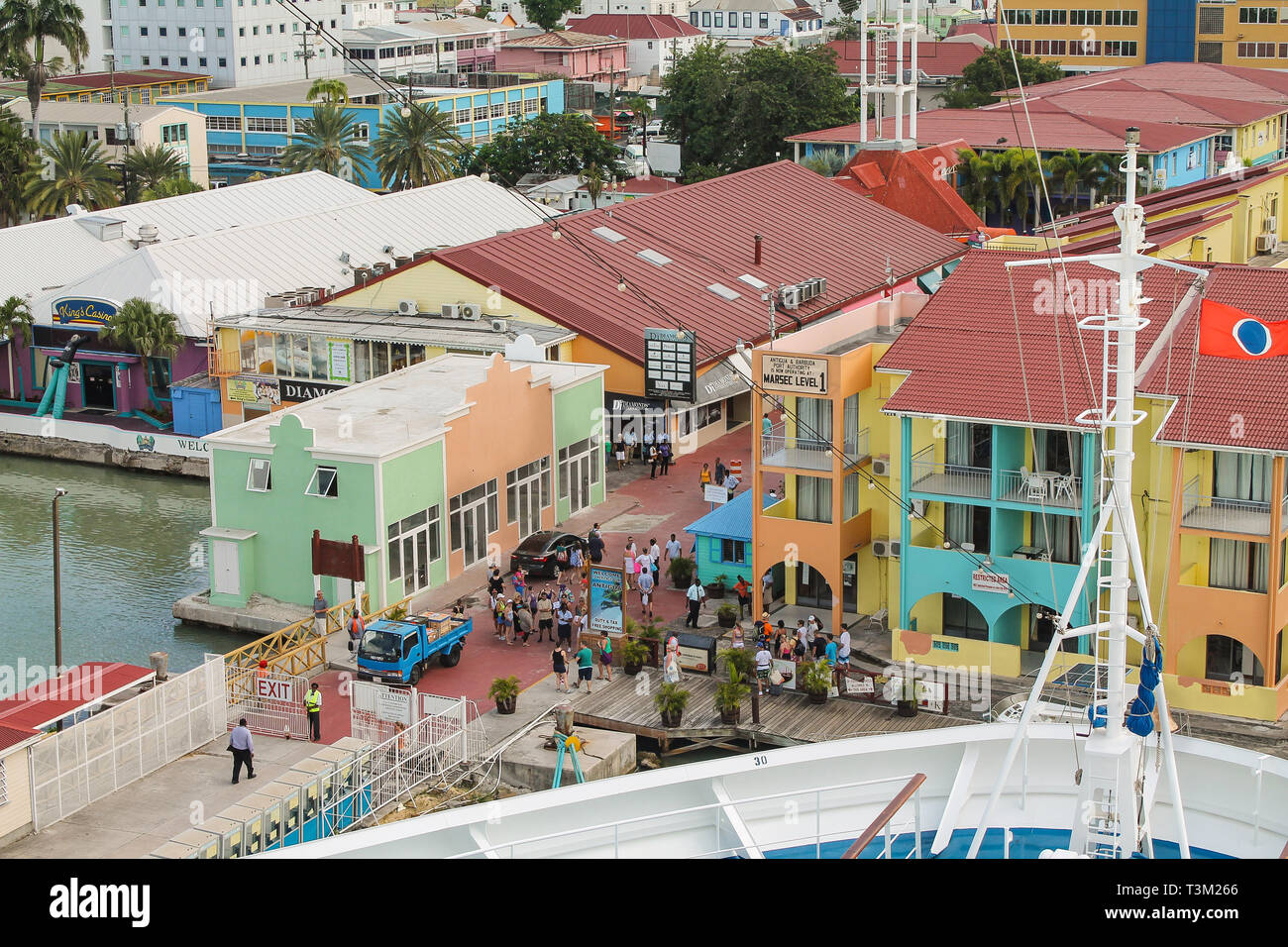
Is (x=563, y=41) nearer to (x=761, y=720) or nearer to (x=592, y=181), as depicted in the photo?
(x=592, y=181)

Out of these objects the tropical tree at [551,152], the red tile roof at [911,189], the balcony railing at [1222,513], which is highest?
the tropical tree at [551,152]

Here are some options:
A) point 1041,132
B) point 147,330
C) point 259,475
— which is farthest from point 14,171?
point 1041,132

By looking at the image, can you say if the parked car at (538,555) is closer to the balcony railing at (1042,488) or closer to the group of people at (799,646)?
the group of people at (799,646)

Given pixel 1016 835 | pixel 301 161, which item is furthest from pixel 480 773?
pixel 301 161

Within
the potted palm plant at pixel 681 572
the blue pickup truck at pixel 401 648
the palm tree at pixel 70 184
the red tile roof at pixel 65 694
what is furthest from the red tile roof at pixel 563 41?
the red tile roof at pixel 65 694

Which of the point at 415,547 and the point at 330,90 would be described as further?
the point at 330,90
